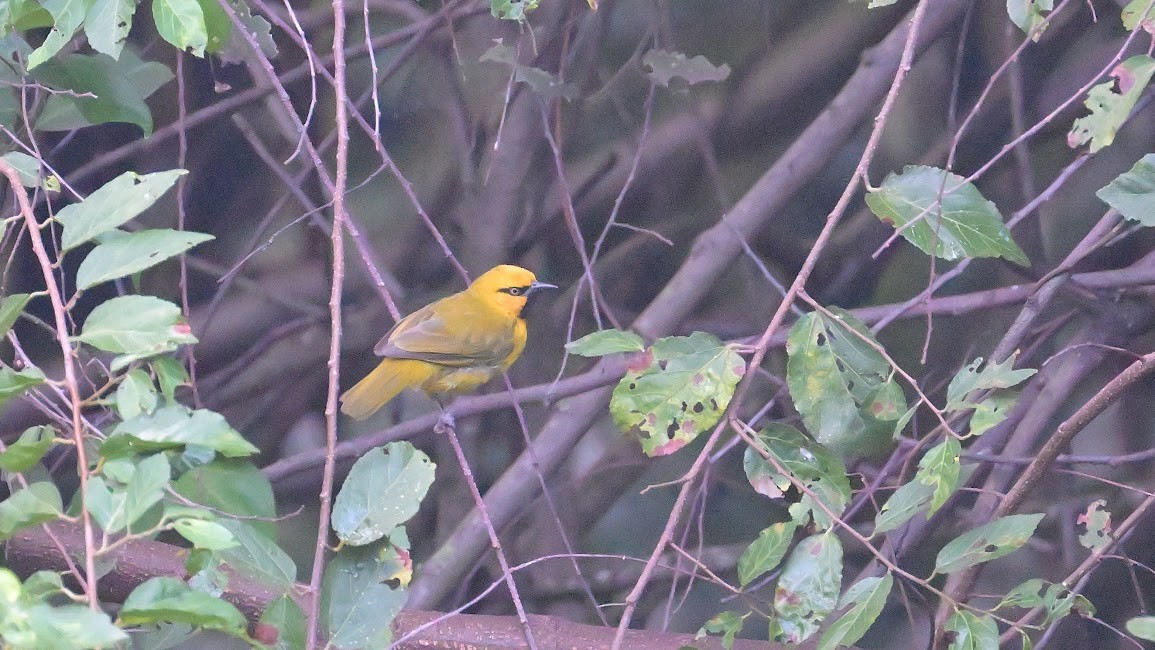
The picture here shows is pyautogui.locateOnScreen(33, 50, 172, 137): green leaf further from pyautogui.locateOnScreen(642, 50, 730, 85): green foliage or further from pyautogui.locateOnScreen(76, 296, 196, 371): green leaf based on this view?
pyautogui.locateOnScreen(642, 50, 730, 85): green foliage

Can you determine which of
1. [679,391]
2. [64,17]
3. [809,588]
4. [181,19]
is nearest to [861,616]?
[809,588]

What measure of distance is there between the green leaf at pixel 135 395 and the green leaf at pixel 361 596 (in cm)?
26

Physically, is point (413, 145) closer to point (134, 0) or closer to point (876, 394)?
point (134, 0)

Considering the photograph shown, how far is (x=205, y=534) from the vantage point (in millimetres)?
664

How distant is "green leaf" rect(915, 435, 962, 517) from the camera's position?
3.12ft

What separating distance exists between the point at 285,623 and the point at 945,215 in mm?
841

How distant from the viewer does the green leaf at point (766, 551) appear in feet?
3.59

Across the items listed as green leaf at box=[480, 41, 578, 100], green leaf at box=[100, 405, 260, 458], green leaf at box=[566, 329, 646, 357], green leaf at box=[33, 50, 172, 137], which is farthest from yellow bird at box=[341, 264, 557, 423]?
green leaf at box=[100, 405, 260, 458]

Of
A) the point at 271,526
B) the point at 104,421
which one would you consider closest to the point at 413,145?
the point at 104,421

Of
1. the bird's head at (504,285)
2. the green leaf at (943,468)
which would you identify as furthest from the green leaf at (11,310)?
the bird's head at (504,285)

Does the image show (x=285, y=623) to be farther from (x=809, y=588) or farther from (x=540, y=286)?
(x=540, y=286)

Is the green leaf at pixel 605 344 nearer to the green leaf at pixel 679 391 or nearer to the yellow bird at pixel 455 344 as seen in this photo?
the green leaf at pixel 679 391

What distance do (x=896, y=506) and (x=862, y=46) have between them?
126 cm

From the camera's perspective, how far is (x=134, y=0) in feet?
3.50
